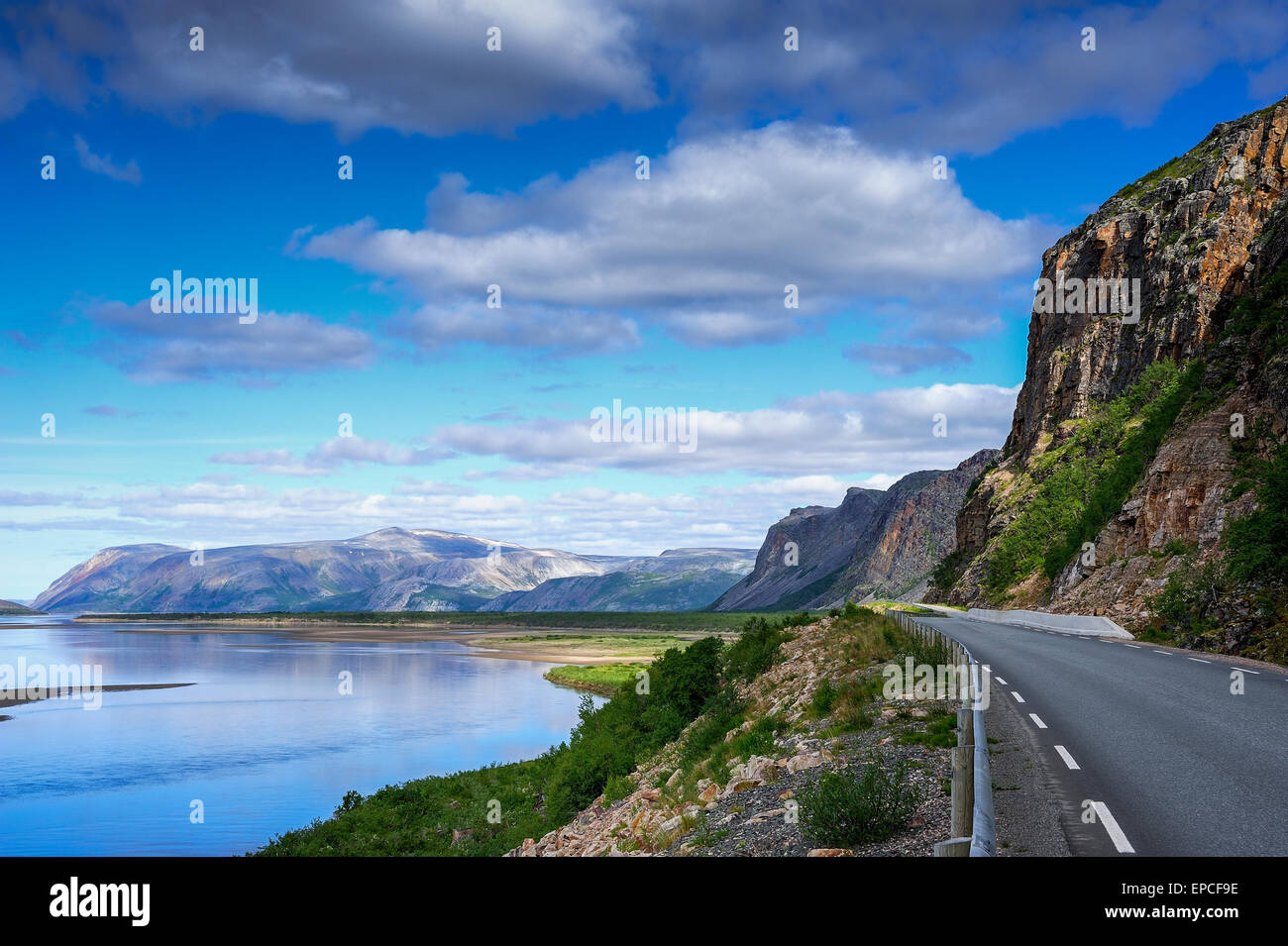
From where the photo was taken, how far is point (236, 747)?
149ft

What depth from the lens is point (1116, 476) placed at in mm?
57906

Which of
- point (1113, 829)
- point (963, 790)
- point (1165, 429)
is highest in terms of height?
point (1165, 429)

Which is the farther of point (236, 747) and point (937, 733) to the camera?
point (236, 747)

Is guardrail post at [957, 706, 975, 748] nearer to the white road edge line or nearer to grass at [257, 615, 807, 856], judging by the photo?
the white road edge line

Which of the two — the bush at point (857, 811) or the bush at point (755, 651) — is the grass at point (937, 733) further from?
the bush at point (755, 651)

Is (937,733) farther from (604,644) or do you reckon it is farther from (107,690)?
(604,644)

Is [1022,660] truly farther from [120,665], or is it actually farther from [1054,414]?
[120,665]

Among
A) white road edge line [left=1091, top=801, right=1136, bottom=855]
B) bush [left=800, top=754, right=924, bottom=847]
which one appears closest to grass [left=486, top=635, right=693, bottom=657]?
bush [left=800, top=754, right=924, bottom=847]

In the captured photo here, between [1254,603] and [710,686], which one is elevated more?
[1254,603]

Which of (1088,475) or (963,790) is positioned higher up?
(1088,475)

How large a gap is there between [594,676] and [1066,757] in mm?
66939

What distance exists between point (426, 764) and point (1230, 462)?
124 ft

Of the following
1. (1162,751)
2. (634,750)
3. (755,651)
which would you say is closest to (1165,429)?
(755,651)
